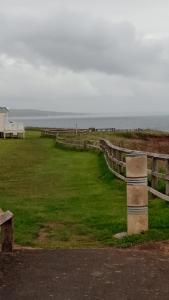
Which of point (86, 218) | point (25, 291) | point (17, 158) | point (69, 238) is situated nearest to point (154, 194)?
point (86, 218)

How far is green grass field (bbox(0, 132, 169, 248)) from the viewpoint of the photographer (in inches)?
346

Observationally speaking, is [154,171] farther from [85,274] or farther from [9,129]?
[9,129]

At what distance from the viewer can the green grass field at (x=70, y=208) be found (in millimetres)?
8797

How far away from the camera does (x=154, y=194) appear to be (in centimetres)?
1207

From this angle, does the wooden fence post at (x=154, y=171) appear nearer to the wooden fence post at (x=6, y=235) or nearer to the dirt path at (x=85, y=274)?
the dirt path at (x=85, y=274)

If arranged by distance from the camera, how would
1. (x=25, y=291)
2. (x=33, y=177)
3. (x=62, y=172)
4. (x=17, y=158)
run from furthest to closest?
(x=17, y=158)
(x=62, y=172)
(x=33, y=177)
(x=25, y=291)

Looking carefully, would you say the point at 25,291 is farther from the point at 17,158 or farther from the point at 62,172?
the point at 17,158

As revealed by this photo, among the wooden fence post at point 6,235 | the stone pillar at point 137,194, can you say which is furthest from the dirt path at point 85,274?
the stone pillar at point 137,194

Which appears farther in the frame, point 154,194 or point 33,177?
point 33,177

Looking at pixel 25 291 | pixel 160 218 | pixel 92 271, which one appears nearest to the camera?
pixel 25 291

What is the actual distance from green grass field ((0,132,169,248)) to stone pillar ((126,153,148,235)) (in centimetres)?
22

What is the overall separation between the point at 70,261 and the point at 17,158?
22.2 meters

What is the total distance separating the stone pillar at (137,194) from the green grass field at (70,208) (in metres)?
0.22

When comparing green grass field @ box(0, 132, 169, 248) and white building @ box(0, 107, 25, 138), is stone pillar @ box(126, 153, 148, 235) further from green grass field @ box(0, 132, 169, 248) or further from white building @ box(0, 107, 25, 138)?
white building @ box(0, 107, 25, 138)
